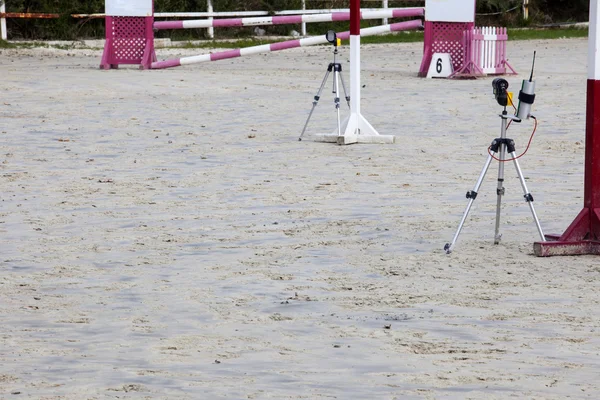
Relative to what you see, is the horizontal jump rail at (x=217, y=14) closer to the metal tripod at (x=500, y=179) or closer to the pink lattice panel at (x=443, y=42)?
the pink lattice panel at (x=443, y=42)

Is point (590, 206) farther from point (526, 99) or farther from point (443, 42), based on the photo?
point (443, 42)

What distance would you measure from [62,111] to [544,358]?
1202 cm

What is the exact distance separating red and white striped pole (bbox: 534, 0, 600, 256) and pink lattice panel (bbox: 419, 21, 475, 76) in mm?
14785

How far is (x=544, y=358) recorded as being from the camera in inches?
221

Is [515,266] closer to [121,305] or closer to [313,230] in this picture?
[313,230]

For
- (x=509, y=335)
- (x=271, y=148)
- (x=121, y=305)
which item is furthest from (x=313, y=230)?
(x=271, y=148)

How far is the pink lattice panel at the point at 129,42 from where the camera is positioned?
2375 centimetres

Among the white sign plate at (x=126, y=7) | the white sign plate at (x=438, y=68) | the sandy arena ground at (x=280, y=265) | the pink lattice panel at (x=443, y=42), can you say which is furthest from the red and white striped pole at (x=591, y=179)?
the white sign plate at (x=126, y=7)

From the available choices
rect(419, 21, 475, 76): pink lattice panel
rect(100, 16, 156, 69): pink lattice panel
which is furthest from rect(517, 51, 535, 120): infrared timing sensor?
rect(100, 16, 156, 69): pink lattice panel

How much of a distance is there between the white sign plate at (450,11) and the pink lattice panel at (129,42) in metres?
5.24

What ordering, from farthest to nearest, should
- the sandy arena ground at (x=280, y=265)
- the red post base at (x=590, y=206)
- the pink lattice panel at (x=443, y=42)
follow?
the pink lattice panel at (x=443, y=42), the red post base at (x=590, y=206), the sandy arena ground at (x=280, y=265)

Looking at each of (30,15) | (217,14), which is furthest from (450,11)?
(30,15)

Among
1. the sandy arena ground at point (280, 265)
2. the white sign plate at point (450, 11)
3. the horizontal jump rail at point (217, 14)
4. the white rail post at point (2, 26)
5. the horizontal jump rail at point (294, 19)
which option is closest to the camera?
the sandy arena ground at point (280, 265)

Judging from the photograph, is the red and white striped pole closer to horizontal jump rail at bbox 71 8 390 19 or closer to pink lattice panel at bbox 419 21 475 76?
pink lattice panel at bbox 419 21 475 76
